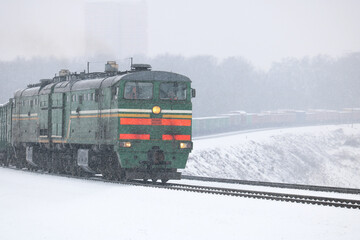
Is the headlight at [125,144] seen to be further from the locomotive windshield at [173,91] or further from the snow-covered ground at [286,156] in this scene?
the snow-covered ground at [286,156]

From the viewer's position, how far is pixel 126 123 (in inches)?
879

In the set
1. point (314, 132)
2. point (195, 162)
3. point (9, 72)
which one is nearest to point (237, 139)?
point (195, 162)

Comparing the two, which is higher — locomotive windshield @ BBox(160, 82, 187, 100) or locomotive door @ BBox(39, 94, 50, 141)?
locomotive windshield @ BBox(160, 82, 187, 100)

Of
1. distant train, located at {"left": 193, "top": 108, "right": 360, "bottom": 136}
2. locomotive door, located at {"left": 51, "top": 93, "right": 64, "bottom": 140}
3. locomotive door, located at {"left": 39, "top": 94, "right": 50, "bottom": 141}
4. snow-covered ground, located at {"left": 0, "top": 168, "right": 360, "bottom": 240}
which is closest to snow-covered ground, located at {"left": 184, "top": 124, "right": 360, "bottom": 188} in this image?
distant train, located at {"left": 193, "top": 108, "right": 360, "bottom": 136}

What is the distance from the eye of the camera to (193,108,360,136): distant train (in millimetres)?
83062

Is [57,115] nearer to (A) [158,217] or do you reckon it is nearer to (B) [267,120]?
(A) [158,217]

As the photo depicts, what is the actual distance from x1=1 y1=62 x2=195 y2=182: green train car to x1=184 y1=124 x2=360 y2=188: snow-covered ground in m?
24.4

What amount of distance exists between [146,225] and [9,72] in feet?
410

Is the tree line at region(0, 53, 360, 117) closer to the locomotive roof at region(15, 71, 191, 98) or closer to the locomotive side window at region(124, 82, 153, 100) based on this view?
the locomotive roof at region(15, 71, 191, 98)

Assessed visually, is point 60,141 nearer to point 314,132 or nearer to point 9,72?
point 314,132

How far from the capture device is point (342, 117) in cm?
11819

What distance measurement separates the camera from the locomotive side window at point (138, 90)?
2253cm

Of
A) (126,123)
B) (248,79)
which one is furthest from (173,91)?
(248,79)

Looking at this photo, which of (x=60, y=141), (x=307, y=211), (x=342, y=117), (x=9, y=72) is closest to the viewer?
(x=307, y=211)
